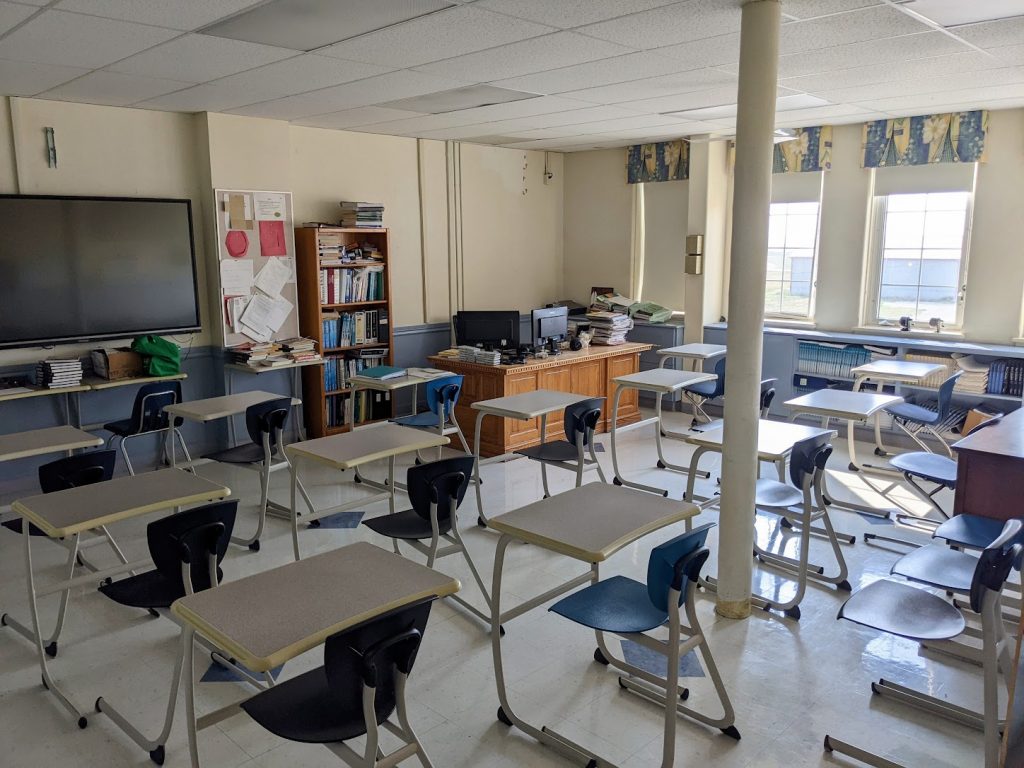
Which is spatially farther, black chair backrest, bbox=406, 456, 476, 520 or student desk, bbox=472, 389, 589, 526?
student desk, bbox=472, 389, 589, 526

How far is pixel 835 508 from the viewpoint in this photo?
5.26m

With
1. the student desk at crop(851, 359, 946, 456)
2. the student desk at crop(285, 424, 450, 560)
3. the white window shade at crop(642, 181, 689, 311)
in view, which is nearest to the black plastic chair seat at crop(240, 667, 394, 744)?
the student desk at crop(285, 424, 450, 560)

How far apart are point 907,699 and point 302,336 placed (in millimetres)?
5373

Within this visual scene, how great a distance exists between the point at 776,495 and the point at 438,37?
296 centimetres

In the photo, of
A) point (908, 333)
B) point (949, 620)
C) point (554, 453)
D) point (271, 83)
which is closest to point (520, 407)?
point (554, 453)

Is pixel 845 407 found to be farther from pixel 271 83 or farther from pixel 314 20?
pixel 271 83

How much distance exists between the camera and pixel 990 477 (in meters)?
3.57

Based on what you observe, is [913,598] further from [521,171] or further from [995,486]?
[521,171]

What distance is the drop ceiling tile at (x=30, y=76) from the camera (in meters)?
4.31

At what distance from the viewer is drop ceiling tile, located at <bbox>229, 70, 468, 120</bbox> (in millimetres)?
4824

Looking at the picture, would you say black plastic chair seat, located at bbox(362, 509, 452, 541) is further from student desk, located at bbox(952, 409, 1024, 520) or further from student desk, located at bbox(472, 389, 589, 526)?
student desk, located at bbox(952, 409, 1024, 520)

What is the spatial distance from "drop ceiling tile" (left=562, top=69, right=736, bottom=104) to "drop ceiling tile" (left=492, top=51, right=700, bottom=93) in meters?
0.13

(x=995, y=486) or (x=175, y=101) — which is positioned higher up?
(x=175, y=101)

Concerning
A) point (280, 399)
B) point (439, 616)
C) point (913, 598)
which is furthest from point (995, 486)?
point (280, 399)
